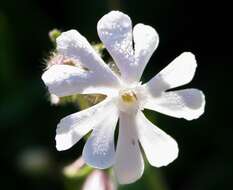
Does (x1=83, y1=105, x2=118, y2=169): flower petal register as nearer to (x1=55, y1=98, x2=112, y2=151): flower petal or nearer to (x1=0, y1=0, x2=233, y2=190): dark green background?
(x1=55, y1=98, x2=112, y2=151): flower petal

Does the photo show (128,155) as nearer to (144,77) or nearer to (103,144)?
(103,144)

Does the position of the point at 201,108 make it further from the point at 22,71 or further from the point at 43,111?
the point at 22,71

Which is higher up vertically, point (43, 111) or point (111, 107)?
point (111, 107)

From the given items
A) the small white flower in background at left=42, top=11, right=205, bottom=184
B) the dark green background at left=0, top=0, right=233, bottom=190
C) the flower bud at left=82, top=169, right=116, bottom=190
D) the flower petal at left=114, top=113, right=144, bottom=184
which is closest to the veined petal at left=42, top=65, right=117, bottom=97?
the small white flower in background at left=42, top=11, right=205, bottom=184

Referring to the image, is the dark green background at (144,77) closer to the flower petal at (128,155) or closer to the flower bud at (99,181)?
the flower bud at (99,181)

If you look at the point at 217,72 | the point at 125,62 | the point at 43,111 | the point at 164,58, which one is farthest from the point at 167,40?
the point at 125,62
